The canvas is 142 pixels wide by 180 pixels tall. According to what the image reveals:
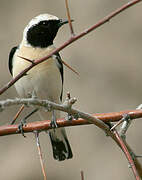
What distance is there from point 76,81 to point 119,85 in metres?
0.53

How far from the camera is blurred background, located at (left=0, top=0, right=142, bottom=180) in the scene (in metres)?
5.36

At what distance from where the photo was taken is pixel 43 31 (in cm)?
310

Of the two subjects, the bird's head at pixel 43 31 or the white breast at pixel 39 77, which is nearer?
the white breast at pixel 39 77

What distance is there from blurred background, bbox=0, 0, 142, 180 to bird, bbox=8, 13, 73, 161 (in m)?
2.23

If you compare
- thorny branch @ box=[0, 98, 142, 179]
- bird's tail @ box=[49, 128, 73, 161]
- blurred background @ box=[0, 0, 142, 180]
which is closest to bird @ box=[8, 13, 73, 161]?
bird's tail @ box=[49, 128, 73, 161]

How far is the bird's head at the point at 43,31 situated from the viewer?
3.02 m

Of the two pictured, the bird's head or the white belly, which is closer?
the white belly

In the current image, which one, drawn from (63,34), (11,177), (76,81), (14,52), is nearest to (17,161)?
(11,177)

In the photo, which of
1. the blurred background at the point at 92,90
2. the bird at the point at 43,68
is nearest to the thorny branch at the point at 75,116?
the bird at the point at 43,68

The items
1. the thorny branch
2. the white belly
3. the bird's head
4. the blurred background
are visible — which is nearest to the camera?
the thorny branch

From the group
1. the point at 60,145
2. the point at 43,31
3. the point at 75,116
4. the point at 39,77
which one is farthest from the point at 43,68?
the point at 75,116

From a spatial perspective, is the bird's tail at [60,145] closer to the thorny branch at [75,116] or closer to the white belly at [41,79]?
the white belly at [41,79]

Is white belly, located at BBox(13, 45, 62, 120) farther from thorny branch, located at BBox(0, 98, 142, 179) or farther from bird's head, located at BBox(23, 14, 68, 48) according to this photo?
thorny branch, located at BBox(0, 98, 142, 179)

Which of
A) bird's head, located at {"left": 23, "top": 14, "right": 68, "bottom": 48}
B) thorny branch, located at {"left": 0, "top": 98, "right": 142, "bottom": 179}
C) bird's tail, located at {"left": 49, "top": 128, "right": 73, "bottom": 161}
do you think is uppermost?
bird's head, located at {"left": 23, "top": 14, "right": 68, "bottom": 48}
